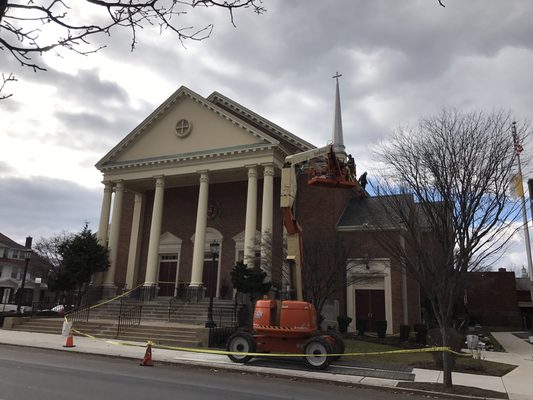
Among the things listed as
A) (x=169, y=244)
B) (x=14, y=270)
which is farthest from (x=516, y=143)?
(x=14, y=270)

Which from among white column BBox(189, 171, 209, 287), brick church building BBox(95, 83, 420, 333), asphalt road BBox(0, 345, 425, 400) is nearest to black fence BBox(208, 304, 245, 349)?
brick church building BBox(95, 83, 420, 333)

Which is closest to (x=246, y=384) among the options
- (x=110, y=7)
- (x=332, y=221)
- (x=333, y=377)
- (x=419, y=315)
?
(x=333, y=377)

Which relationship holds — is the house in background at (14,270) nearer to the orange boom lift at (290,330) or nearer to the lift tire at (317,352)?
the orange boom lift at (290,330)

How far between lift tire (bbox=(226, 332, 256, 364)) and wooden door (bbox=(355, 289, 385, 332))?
1614cm

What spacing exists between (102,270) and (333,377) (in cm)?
2183

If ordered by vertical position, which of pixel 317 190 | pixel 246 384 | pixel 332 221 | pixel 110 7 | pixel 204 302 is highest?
pixel 317 190

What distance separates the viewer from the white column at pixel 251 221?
26527 millimetres

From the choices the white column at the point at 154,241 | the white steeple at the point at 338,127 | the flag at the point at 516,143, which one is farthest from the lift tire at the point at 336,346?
the white steeple at the point at 338,127

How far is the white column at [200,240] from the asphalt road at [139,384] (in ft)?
45.1

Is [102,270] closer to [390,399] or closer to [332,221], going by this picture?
[332,221]

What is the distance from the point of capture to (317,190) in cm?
3142

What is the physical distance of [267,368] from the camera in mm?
13312

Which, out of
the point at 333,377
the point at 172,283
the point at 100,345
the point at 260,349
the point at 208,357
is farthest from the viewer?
the point at 172,283

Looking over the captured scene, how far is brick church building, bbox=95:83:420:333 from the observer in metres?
28.3
